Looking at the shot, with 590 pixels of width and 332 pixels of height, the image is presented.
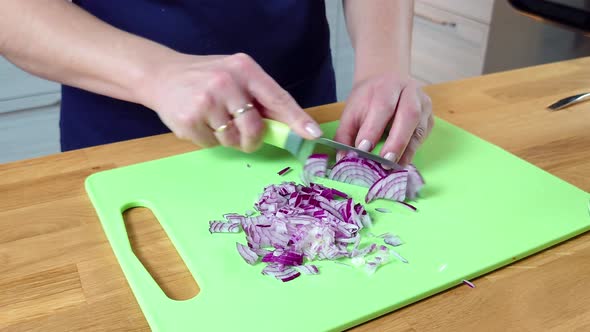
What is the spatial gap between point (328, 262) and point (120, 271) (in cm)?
26

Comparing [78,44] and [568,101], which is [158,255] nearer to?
[78,44]

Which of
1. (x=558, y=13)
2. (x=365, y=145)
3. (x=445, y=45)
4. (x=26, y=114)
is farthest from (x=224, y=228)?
(x=445, y=45)

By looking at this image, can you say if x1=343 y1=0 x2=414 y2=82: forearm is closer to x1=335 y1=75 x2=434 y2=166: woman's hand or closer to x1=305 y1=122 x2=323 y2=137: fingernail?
x1=335 y1=75 x2=434 y2=166: woman's hand

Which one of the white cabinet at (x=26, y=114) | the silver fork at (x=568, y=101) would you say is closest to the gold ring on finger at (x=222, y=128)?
the silver fork at (x=568, y=101)

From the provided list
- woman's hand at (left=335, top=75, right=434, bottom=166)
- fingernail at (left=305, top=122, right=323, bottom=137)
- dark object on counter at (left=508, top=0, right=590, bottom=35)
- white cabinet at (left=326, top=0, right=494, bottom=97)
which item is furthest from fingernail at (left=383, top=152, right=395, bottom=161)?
white cabinet at (left=326, top=0, right=494, bottom=97)

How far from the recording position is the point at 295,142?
2.83 ft

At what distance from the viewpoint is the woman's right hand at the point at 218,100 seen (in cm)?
78

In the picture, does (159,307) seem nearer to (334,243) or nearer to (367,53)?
(334,243)

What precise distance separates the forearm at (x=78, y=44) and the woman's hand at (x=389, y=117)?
0.32 meters

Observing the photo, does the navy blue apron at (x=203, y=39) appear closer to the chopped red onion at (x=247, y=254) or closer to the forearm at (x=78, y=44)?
the forearm at (x=78, y=44)

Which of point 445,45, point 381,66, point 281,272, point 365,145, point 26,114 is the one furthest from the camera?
point 445,45

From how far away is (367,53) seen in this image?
1.04 meters

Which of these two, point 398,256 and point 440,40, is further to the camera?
point 440,40

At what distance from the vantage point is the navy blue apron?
1048 mm
